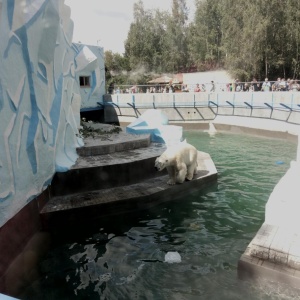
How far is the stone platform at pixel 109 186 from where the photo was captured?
7281 millimetres

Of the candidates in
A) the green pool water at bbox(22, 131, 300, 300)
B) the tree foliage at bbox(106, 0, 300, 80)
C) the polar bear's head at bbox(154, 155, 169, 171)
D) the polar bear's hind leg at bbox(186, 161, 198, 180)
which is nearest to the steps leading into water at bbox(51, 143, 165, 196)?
the polar bear's head at bbox(154, 155, 169, 171)

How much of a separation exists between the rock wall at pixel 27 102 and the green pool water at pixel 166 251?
1377 mm

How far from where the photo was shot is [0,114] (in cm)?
480

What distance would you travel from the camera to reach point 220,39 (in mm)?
43688

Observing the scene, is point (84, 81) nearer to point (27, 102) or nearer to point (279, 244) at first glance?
point (27, 102)

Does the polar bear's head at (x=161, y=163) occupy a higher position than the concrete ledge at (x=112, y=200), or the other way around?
the polar bear's head at (x=161, y=163)

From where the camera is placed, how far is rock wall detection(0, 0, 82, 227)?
4.99 meters

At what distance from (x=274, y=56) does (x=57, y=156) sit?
2805 centimetres

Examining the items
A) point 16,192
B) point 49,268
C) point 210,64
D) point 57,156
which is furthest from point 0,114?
point 210,64

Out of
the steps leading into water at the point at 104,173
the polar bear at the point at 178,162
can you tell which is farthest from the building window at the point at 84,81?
the polar bear at the point at 178,162

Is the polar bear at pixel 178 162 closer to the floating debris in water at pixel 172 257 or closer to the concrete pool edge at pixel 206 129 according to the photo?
the floating debris in water at pixel 172 257

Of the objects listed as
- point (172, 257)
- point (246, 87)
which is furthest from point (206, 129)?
point (172, 257)

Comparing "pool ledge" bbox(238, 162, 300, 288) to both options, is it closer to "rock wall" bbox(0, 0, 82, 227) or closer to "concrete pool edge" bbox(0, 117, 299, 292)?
"concrete pool edge" bbox(0, 117, 299, 292)

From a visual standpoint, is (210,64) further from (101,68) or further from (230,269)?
(230,269)
